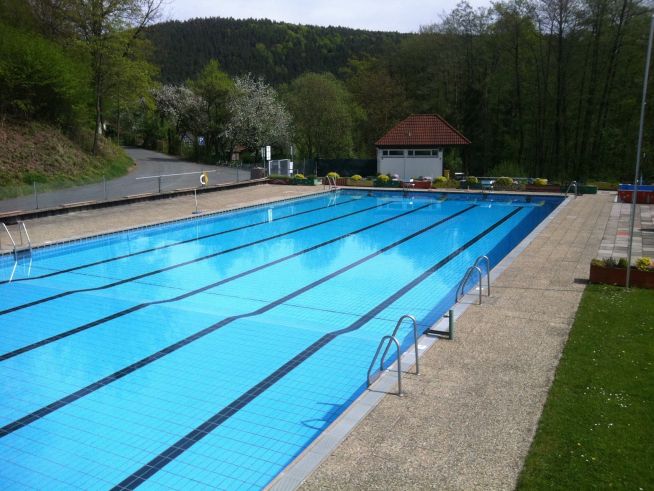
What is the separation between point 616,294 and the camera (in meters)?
8.73

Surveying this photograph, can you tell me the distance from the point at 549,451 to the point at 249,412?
3.13 meters

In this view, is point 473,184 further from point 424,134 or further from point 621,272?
point 621,272

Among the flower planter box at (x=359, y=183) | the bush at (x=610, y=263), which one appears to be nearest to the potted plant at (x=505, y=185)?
the flower planter box at (x=359, y=183)

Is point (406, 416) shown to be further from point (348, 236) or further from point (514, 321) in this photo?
point (348, 236)

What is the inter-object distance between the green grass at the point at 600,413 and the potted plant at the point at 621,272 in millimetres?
1625

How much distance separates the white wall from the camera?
2906cm

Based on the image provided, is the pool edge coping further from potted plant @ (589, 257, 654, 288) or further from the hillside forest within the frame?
the hillside forest

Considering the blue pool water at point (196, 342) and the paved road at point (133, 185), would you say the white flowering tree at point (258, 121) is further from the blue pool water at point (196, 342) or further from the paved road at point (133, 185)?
the blue pool water at point (196, 342)

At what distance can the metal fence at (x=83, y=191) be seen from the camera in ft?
57.9

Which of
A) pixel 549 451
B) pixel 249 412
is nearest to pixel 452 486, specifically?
pixel 549 451

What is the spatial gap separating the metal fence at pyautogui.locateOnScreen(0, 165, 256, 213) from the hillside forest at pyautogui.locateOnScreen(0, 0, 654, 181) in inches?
263

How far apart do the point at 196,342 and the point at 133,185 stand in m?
17.7

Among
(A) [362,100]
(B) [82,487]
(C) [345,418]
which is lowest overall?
(B) [82,487]

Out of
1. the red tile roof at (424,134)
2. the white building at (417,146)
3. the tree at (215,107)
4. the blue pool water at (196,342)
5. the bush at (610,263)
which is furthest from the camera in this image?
the tree at (215,107)
